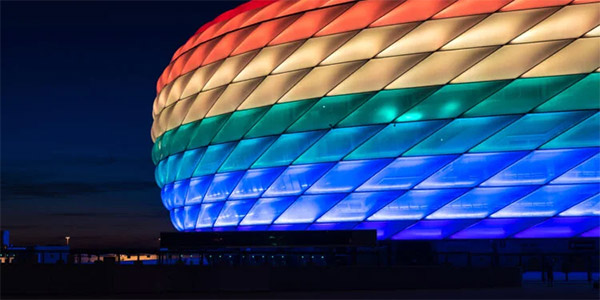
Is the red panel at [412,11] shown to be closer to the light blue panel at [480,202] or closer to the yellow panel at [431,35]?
the yellow panel at [431,35]

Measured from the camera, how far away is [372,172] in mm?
28016

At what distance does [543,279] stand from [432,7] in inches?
363

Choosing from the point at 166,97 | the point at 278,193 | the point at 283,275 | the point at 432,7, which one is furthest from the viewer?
the point at 166,97

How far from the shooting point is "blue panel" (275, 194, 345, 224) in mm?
29156

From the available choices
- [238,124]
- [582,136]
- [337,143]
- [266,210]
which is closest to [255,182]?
[266,210]

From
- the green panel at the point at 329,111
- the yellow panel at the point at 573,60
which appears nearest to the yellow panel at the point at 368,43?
the green panel at the point at 329,111

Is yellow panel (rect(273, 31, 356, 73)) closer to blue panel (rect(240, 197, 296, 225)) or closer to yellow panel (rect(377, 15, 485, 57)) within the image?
yellow panel (rect(377, 15, 485, 57))

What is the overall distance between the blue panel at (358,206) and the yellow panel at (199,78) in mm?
7790

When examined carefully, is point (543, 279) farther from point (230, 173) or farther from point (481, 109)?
point (230, 173)

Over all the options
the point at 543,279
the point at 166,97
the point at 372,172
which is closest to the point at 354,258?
the point at 372,172

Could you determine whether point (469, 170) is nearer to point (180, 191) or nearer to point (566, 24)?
point (566, 24)

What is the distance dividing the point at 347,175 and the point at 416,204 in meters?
2.48

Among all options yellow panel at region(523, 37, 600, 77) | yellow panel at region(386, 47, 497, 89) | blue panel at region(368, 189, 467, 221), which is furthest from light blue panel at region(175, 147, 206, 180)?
yellow panel at region(523, 37, 600, 77)

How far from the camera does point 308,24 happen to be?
30047 mm
